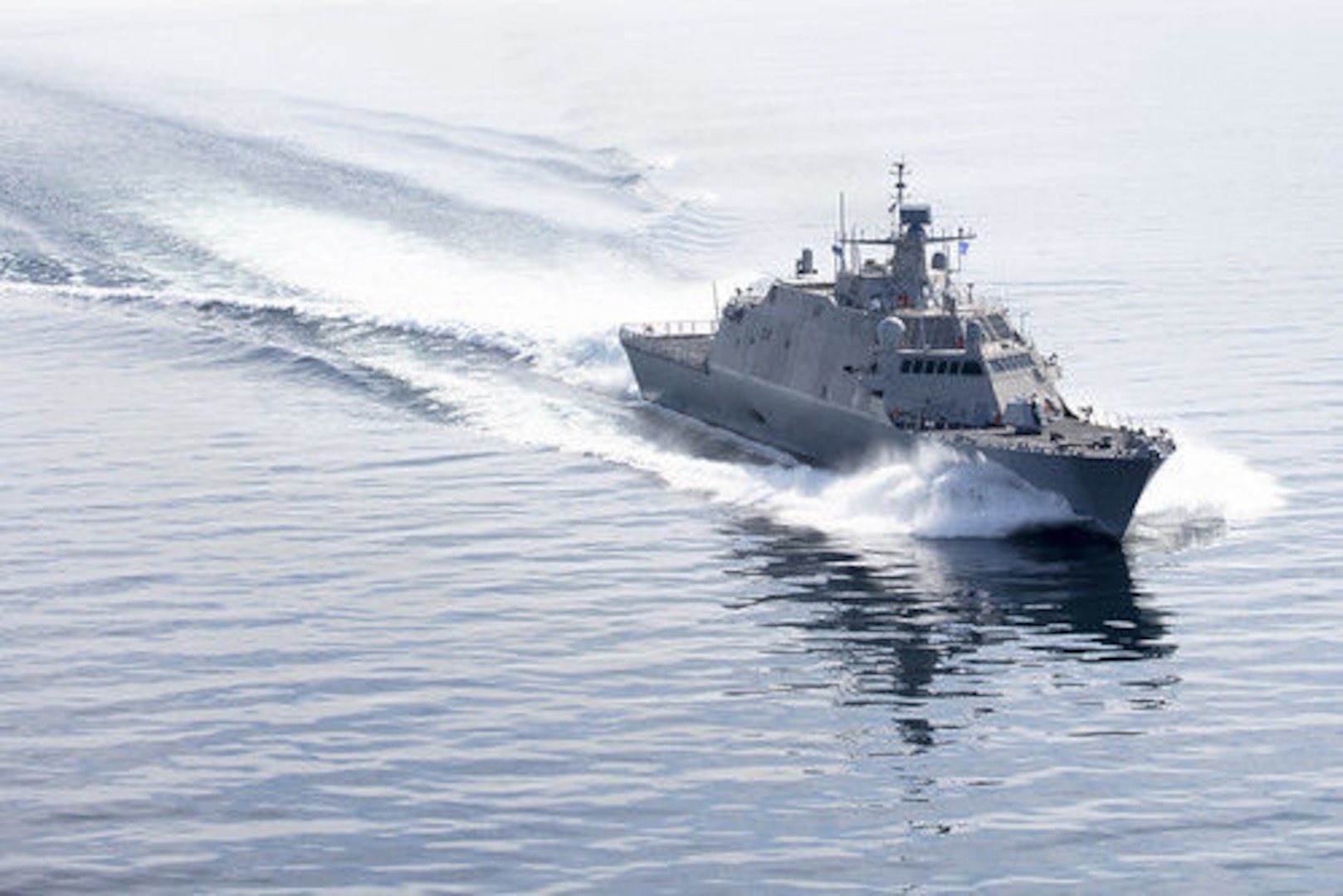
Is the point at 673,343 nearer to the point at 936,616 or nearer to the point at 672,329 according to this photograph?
the point at 672,329

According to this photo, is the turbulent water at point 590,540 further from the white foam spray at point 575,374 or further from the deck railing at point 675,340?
the deck railing at point 675,340

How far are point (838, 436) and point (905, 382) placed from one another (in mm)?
3277

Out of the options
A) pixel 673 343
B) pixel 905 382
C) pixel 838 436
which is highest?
pixel 673 343

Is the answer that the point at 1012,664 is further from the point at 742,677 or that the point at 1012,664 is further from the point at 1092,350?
the point at 1092,350

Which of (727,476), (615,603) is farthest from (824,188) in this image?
(615,603)

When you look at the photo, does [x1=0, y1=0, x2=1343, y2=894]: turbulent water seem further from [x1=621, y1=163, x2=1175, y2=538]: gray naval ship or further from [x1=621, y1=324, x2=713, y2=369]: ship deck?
[x1=621, y1=324, x2=713, y2=369]: ship deck

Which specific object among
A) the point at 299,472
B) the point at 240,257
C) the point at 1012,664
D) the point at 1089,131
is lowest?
the point at 1012,664

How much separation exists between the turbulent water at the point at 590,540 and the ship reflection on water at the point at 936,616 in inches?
7.0

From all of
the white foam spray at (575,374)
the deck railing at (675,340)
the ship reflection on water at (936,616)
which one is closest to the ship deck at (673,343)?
the deck railing at (675,340)

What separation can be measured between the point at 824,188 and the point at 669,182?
26.6 ft

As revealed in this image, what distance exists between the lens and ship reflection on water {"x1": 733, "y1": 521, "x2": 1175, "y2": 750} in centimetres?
4584

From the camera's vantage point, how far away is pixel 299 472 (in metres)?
63.9

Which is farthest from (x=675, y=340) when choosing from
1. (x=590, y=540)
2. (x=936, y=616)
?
(x=936, y=616)

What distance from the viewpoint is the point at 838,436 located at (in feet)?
214
